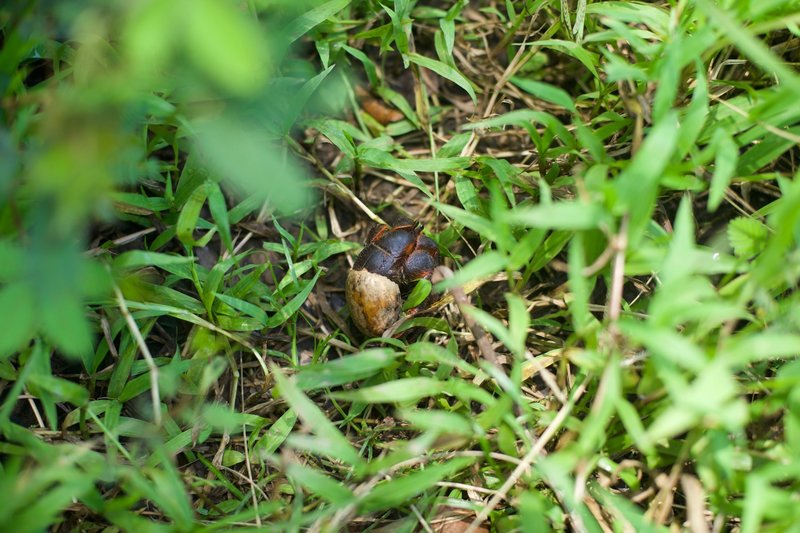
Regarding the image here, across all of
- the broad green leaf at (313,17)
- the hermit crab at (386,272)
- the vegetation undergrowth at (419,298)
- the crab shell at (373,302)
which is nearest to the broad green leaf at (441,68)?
the vegetation undergrowth at (419,298)

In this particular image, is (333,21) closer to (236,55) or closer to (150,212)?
(150,212)

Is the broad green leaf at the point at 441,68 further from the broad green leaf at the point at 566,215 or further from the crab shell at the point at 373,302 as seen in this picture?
the broad green leaf at the point at 566,215

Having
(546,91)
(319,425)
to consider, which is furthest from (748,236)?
(319,425)

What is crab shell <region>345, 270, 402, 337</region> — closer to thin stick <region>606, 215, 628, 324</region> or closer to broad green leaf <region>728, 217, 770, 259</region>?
thin stick <region>606, 215, 628, 324</region>

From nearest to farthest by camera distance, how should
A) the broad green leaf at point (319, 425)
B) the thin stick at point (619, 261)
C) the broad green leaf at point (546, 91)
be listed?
the thin stick at point (619, 261), the broad green leaf at point (319, 425), the broad green leaf at point (546, 91)

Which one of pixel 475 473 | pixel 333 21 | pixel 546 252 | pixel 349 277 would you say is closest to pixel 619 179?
pixel 546 252

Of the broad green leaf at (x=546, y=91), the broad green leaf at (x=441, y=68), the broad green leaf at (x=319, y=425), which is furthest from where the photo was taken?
the broad green leaf at (x=441, y=68)
